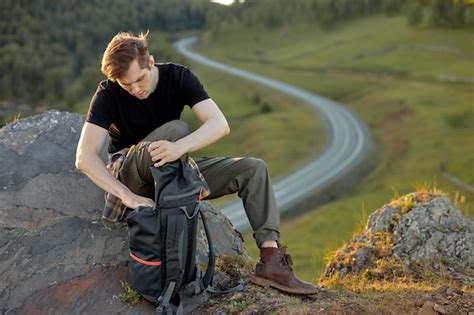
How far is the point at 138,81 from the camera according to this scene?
622cm

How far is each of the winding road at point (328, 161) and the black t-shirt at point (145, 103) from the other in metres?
31.4

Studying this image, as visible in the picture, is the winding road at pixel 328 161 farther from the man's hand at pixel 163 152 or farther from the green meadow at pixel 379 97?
the man's hand at pixel 163 152

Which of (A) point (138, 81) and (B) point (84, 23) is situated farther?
(B) point (84, 23)

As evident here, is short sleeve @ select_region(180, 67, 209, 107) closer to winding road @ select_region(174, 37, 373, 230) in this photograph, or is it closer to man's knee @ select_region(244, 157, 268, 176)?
man's knee @ select_region(244, 157, 268, 176)

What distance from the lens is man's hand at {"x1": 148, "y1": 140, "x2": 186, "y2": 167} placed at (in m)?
5.92

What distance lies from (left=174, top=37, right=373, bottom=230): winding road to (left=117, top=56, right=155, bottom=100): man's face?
31.8m

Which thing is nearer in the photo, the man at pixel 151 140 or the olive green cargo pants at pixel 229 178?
the man at pixel 151 140

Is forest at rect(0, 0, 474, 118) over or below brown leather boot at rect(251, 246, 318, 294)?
below

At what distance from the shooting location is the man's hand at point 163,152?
19.4 feet

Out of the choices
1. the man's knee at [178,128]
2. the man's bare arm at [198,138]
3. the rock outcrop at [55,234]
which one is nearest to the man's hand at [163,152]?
the man's bare arm at [198,138]

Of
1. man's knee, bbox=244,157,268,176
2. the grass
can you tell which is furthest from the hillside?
the grass

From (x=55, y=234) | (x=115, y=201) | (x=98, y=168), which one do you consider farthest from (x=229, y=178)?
(x=55, y=234)

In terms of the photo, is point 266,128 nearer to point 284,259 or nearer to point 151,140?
point 284,259

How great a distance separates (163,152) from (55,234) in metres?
2.04
